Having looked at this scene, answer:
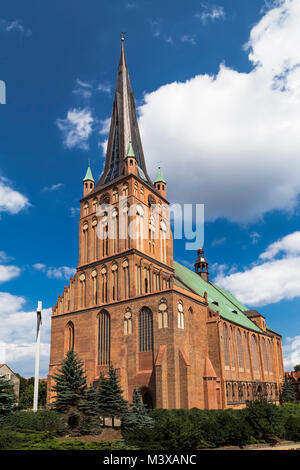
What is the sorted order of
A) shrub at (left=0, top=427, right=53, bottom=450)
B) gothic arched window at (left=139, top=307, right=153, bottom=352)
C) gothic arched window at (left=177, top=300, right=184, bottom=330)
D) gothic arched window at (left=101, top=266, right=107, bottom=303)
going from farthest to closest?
gothic arched window at (left=101, top=266, right=107, bottom=303)
gothic arched window at (left=177, top=300, right=184, bottom=330)
gothic arched window at (left=139, top=307, right=153, bottom=352)
shrub at (left=0, top=427, right=53, bottom=450)

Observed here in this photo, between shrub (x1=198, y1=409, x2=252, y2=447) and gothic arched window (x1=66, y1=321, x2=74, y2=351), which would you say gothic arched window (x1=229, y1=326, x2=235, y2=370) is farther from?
shrub (x1=198, y1=409, x2=252, y2=447)

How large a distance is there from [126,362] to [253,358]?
23135mm

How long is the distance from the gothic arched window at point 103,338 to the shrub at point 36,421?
1301 cm

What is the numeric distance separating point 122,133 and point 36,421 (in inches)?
1513

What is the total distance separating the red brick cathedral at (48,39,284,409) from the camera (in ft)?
116

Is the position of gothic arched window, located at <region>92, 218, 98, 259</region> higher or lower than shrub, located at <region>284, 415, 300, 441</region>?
higher

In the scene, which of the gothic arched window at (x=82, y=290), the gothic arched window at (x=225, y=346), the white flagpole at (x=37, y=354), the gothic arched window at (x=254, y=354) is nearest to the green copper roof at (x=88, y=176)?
the gothic arched window at (x=82, y=290)

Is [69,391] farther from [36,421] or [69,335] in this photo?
[69,335]

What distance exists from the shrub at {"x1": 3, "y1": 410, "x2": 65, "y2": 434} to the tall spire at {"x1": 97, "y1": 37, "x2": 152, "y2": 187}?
29.3 meters

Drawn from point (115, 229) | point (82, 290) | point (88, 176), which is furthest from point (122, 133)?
point (82, 290)

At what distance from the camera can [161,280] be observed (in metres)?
38.2

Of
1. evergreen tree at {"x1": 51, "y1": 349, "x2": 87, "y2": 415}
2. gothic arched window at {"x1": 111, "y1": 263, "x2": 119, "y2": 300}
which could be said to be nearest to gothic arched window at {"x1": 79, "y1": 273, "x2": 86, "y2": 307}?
gothic arched window at {"x1": 111, "y1": 263, "x2": 119, "y2": 300}
